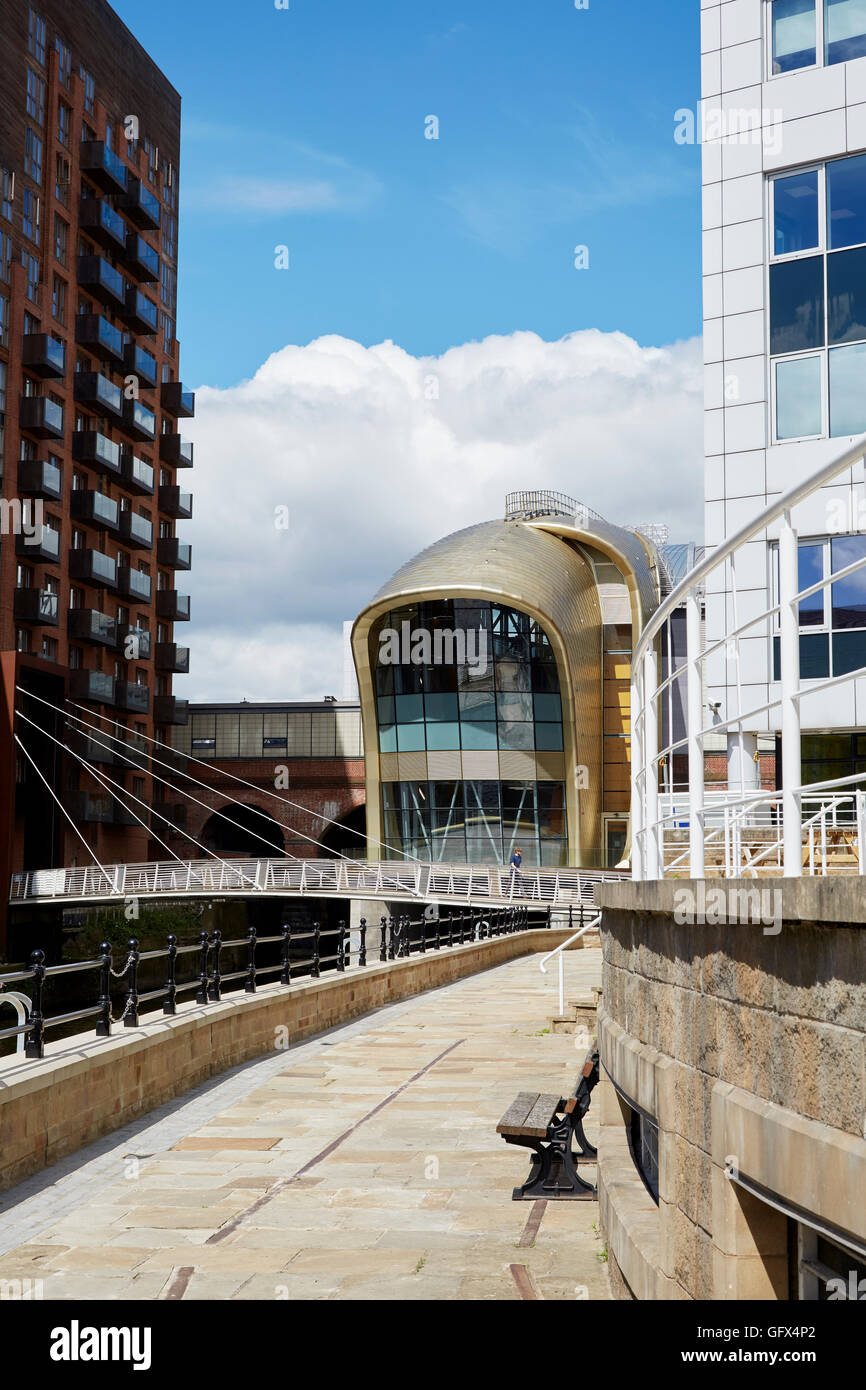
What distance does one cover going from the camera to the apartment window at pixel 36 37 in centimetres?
4934

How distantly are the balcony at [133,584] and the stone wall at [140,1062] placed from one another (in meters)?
38.7

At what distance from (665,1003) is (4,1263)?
398 centimetres

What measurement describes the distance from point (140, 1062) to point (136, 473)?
48121 millimetres

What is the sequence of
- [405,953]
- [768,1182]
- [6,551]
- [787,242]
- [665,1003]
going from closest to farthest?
[768,1182] → [665,1003] → [787,242] → [405,953] → [6,551]

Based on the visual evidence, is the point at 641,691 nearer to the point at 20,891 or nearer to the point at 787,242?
the point at 787,242

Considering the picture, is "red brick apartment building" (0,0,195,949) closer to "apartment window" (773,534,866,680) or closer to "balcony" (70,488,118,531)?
"balcony" (70,488,118,531)

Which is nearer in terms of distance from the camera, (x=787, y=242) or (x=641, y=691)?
(x=641, y=691)

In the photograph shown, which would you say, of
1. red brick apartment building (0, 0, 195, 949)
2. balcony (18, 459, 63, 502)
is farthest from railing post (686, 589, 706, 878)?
balcony (18, 459, 63, 502)

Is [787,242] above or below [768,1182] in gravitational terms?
above

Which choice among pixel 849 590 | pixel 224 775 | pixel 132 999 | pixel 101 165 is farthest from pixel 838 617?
pixel 224 775

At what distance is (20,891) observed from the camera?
1732 inches
